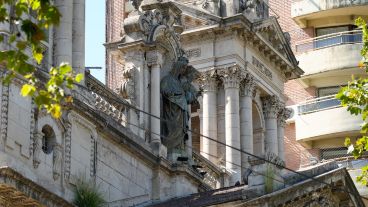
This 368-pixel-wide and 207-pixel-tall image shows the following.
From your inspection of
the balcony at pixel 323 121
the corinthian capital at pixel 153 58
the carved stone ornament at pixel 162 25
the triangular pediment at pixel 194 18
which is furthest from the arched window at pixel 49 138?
the balcony at pixel 323 121

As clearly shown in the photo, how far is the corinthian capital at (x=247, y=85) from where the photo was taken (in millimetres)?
45406

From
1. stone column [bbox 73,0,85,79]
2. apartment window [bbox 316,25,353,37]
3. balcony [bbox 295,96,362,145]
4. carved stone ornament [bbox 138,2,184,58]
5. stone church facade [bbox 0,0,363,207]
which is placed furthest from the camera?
apartment window [bbox 316,25,353,37]

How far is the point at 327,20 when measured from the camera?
187ft

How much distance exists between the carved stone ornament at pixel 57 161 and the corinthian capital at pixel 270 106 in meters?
A: 17.3

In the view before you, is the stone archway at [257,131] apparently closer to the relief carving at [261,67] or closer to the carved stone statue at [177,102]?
the relief carving at [261,67]

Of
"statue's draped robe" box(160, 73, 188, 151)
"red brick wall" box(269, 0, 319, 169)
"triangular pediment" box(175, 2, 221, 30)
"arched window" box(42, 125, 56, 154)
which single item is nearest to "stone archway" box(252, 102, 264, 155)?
"triangular pediment" box(175, 2, 221, 30)

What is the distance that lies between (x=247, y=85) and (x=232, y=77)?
Result: 79 centimetres

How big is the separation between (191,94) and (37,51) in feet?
60.6

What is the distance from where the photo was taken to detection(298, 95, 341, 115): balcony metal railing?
180 ft

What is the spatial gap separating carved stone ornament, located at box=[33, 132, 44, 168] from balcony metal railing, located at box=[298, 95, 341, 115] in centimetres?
2627

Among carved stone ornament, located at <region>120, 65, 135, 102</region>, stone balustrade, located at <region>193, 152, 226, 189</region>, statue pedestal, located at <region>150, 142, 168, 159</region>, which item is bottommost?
statue pedestal, located at <region>150, 142, 168, 159</region>

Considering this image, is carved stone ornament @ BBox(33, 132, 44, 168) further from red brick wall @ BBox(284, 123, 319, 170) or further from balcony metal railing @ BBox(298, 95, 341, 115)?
red brick wall @ BBox(284, 123, 319, 170)

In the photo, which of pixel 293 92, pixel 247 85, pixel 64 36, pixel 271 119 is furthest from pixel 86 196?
pixel 293 92

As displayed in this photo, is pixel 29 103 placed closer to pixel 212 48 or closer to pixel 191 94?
pixel 191 94
